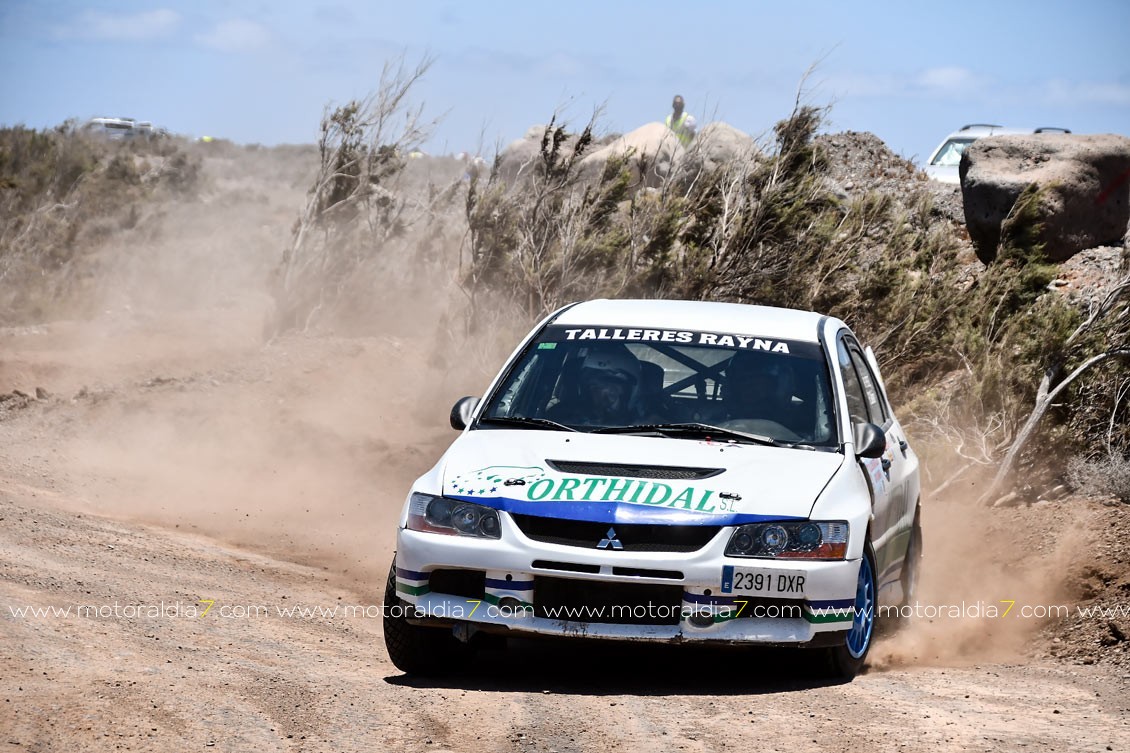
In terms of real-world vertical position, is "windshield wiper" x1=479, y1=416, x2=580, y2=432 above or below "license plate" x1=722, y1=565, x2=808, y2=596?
above

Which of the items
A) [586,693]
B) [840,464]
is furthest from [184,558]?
[840,464]

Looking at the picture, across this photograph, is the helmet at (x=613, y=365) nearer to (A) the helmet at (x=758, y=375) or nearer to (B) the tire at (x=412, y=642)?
(A) the helmet at (x=758, y=375)

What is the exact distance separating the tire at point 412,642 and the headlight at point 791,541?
1317 millimetres

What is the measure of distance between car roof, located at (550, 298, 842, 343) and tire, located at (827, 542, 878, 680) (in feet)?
4.37

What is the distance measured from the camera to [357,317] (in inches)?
834

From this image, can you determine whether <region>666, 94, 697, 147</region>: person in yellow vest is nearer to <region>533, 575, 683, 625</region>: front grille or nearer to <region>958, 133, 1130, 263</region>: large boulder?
<region>958, 133, 1130, 263</region>: large boulder

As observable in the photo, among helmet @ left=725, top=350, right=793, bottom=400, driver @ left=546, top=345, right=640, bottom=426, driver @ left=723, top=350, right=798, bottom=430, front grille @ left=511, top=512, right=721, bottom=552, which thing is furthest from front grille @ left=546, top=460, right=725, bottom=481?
helmet @ left=725, top=350, right=793, bottom=400

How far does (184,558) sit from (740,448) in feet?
14.8

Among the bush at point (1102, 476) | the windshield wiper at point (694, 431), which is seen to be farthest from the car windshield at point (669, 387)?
the bush at point (1102, 476)

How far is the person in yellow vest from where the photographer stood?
22594 millimetres

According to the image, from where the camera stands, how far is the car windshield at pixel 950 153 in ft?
87.5

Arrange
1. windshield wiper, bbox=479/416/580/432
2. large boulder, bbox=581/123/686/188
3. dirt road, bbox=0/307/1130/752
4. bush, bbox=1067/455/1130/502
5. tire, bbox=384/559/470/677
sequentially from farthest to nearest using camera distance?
large boulder, bbox=581/123/686/188, bush, bbox=1067/455/1130/502, windshield wiper, bbox=479/416/580/432, tire, bbox=384/559/470/677, dirt road, bbox=0/307/1130/752

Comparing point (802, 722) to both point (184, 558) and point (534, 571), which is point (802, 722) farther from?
point (184, 558)

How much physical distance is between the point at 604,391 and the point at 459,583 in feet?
→ 4.54
